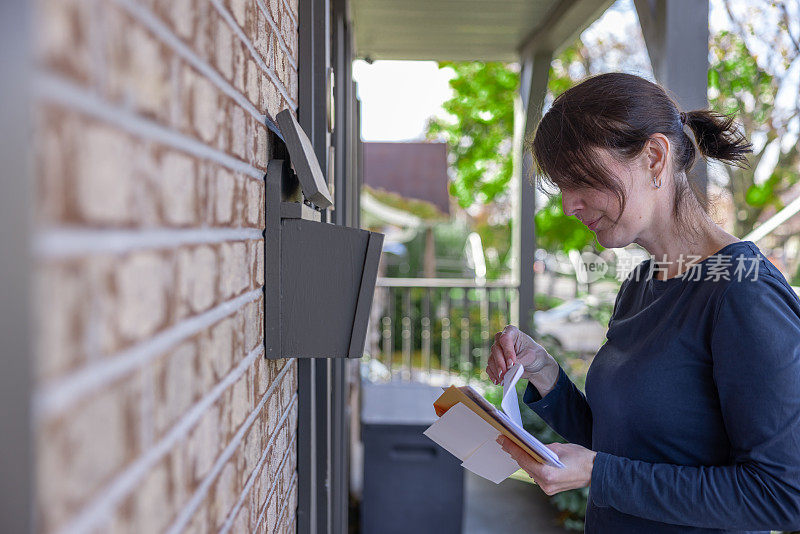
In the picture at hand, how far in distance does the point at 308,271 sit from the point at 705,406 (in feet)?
2.72

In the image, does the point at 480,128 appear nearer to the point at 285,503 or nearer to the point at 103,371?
the point at 285,503

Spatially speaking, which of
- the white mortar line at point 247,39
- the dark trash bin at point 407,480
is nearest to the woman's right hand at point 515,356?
the white mortar line at point 247,39

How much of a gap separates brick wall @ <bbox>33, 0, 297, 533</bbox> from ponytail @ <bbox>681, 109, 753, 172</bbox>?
1.09 metres

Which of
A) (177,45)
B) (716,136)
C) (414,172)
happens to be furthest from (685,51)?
(414,172)

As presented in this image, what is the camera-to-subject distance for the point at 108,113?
458 millimetres

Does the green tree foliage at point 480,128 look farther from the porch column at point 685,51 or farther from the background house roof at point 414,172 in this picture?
the porch column at point 685,51

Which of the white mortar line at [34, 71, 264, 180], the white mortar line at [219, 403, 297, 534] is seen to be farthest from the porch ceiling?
the white mortar line at [34, 71, 264, 180]

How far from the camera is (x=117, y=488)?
0.48 metres

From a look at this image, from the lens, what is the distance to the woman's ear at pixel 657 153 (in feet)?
4.67

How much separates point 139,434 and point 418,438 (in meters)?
2.89

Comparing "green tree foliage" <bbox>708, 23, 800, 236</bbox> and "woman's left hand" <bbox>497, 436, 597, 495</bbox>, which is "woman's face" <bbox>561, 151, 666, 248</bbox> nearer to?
"woman's left hand" <bbox>497, 436, 597, 495</bbox>

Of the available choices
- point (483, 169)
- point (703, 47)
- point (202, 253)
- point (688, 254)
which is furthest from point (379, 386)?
point (483, 169)

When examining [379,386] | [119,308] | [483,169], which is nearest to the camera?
[119,308]

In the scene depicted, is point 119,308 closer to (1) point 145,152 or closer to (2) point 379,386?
(1) point 145,152
